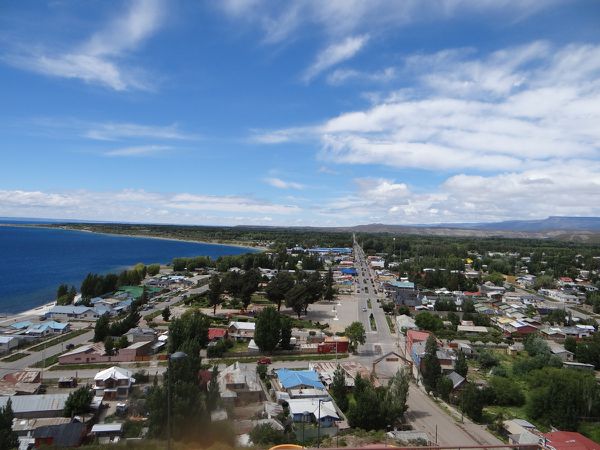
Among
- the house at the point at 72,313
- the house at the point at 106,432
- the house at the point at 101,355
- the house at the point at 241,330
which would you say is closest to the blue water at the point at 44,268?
the house at the point at 72,313

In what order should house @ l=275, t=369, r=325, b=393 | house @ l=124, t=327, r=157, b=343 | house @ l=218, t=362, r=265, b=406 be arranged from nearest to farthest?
house @ l=218, t=362, r=265, b=406, house @ l=275, t=369, r=325, b=393, house @ l=124, t=327, r=157, b=343

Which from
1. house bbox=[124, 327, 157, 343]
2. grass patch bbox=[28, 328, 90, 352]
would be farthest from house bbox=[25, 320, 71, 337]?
house bbox=[124, 327, 157, 343]

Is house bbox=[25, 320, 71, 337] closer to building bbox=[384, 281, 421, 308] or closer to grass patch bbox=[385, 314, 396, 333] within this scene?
grass patch bbox=[385, 314, 396, 333]

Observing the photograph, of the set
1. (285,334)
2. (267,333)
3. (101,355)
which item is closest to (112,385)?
(101,355)

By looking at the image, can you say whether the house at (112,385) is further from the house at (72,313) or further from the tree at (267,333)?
the house at (72,313)

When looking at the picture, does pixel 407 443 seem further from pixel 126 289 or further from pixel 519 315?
pixel 126 289
